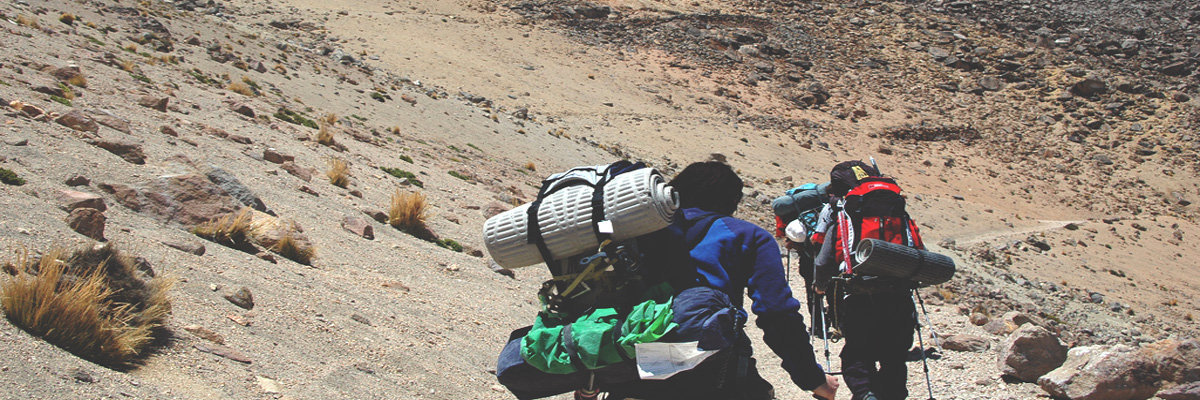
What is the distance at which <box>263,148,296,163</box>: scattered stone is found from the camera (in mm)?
11227

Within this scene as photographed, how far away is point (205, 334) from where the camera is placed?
5.08 meters

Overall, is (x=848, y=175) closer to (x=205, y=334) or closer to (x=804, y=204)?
(x=804, y=204)

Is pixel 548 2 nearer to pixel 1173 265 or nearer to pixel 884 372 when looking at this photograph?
pixel 1173 265

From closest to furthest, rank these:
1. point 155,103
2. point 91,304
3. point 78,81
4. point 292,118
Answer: point 91,304 → point 155,103 → point 78,81 → point 292,118

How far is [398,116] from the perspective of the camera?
19.8 m

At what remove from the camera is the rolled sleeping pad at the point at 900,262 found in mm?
4680

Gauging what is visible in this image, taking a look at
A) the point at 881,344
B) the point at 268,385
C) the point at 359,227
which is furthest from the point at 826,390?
the point at 359,227

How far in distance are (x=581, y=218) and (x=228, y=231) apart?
5.02 m

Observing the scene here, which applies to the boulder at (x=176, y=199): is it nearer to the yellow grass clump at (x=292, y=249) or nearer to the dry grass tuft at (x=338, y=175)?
the yellow grass clump at (x=292, y=249)

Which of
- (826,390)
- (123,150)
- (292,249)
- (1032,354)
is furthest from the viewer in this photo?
(123,150)

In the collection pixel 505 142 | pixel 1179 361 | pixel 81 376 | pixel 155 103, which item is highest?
pixel 81 376

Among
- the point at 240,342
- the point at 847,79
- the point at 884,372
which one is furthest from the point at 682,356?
the point at 847,79

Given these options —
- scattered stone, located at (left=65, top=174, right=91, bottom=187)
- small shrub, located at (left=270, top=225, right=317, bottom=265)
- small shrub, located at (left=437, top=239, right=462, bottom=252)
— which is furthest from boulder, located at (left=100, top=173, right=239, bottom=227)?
small shrub, located at (left=437, top=239, right=462, bottom=252)

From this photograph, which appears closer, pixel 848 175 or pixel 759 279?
pixel 759 279
